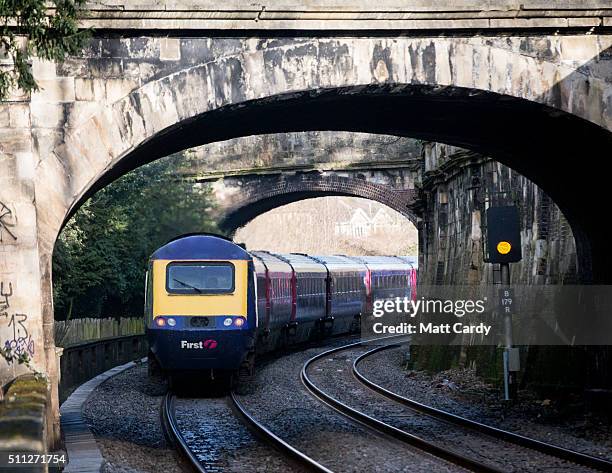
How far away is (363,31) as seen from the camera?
12969mm

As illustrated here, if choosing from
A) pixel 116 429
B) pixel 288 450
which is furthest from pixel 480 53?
pixel 116 429

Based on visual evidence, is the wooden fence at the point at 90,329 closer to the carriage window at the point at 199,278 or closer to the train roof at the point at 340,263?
the carriage window at the point at 199,278

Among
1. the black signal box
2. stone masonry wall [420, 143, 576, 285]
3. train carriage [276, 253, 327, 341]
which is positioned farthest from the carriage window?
train carriage [276, 253, 327, 341]

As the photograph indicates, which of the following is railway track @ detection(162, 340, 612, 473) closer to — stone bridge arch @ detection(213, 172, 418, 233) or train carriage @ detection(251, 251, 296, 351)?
train carriage @ detection(251, 251, 296, 351)

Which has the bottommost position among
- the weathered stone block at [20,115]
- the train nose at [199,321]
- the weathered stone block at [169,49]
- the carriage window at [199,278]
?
the train nose at [199,321]

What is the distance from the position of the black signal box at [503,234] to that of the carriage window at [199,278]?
5.34 meters

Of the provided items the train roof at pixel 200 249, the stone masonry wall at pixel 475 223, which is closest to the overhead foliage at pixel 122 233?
the train roof at pixel 200 249

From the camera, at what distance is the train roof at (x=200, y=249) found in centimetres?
2053

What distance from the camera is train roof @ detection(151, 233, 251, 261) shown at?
2053cm

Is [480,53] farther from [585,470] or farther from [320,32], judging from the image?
[585,470]

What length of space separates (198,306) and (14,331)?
8.20m

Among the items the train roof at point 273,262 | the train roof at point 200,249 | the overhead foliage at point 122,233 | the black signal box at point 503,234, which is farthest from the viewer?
the overhead foliage at point 122,233

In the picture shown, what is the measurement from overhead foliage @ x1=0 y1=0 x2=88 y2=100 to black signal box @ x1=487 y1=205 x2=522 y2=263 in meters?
7.75

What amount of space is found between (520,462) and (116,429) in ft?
20.4
